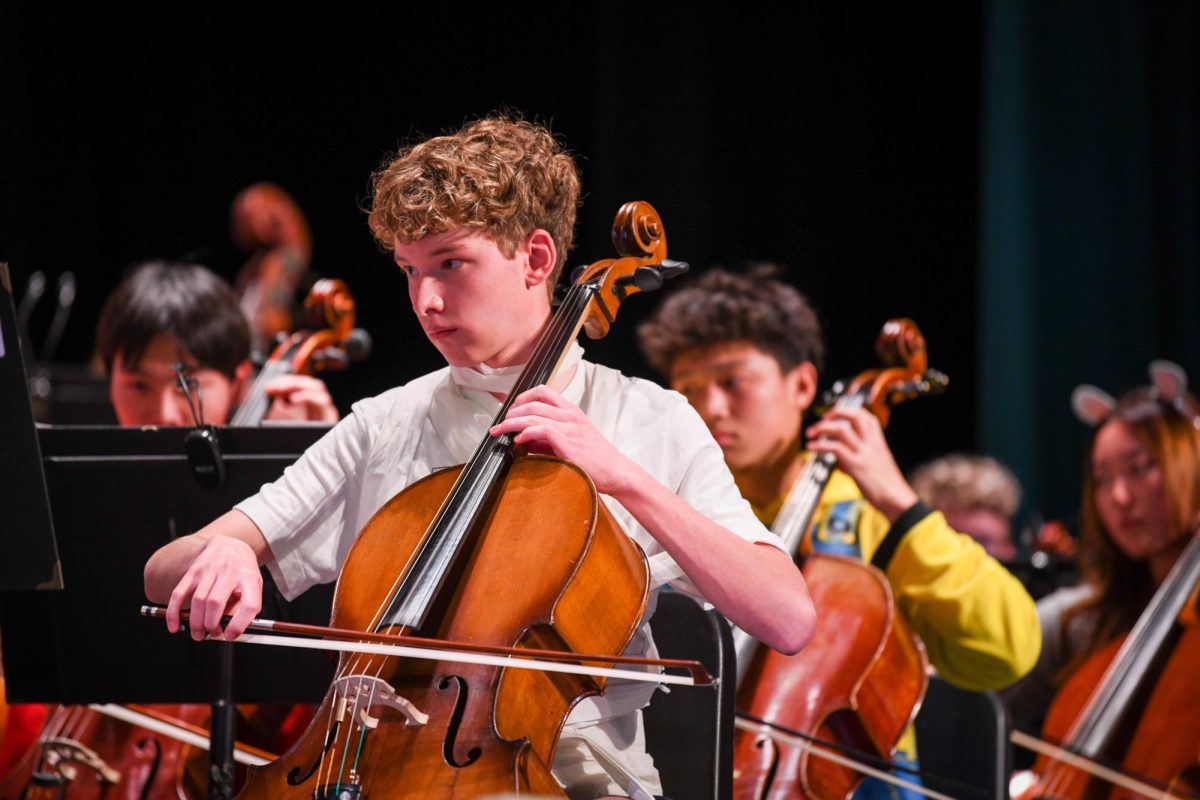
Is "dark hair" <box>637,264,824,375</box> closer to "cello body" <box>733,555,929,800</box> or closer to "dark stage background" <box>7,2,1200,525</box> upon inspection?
"dark stage background" <box>7,2,1200,525</box>

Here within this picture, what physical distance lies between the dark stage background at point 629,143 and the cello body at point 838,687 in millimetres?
458

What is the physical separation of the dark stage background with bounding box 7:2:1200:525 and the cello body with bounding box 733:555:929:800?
0.46m

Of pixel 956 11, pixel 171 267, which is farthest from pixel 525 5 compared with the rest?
pixel 956 11

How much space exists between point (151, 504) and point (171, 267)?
102cm

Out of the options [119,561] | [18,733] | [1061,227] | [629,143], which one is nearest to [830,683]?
[629,143]

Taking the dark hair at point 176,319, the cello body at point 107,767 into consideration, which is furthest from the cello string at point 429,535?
the dark hair at point 176,319

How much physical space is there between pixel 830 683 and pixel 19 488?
1092 millimetres

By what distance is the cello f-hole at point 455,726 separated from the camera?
1.14 metres

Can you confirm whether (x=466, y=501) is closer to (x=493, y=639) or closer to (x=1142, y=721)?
(x=493, y=639)

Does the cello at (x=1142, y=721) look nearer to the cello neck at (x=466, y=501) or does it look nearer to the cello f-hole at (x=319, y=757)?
the cello neck at (x=466, y=501)

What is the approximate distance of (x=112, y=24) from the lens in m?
4.45

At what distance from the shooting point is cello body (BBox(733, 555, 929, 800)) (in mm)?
1851

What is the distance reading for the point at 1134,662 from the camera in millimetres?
2564

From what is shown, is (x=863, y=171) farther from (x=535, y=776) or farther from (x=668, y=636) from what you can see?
(x=535, y=776)
